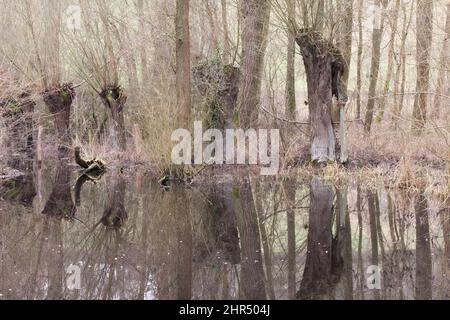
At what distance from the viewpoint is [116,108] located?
2061 cm

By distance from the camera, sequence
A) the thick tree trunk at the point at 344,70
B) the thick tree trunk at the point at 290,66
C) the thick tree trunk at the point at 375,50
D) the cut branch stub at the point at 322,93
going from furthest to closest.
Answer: the thick tree trunk at the point at 375,50, the cut branch stub at the point at 322,93, the thick tree trunk at the point at 344,70, the thick tree trunk at the point at 290,66

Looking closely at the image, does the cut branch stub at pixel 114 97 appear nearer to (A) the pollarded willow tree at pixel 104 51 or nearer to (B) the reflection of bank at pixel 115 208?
(A) the pollarded willow tree at pixel 104 51

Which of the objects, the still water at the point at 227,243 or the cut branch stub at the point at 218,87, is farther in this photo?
the cut branch stub at the point at 218,87

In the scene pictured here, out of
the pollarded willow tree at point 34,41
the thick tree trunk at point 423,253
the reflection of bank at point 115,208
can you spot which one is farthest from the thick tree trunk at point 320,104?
the pollarded willow tree at point 34,41

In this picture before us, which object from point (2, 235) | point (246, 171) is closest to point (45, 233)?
point (2, 235)

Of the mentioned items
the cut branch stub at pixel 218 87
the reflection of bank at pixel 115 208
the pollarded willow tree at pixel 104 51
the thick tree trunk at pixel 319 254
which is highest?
the pollarded willow tree at pixel 104 51

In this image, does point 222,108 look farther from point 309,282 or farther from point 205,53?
point 309,282

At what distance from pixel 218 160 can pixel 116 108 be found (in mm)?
6637

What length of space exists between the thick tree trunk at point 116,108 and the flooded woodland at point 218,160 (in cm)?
5

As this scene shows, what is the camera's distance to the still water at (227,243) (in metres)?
5.87

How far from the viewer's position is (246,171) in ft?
49.7

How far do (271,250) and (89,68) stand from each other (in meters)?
14.0

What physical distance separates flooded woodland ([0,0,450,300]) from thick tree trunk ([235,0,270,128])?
42 mm

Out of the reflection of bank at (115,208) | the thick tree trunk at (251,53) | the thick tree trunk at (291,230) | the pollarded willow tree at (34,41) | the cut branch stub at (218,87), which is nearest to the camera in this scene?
the thick tree trunk at (291,230)
